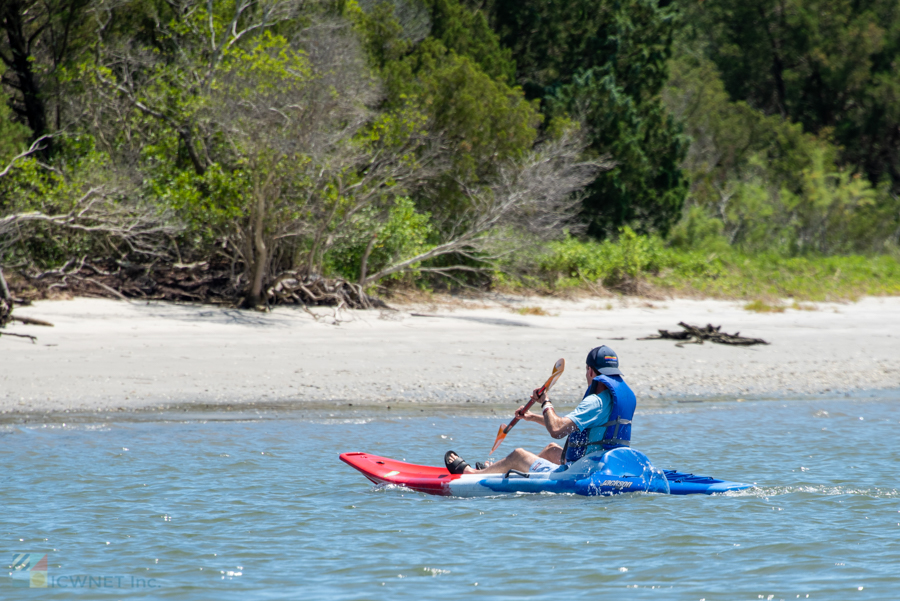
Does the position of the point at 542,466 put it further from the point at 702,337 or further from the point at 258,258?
the point at 258,258

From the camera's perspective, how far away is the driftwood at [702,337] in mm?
14711

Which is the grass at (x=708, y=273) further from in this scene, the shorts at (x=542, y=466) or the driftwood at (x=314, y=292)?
the shorts at (x=542, y=466)

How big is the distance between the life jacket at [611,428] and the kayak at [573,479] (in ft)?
0.21

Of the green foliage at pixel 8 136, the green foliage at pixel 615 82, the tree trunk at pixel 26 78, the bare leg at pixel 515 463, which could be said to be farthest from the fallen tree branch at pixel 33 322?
the green foliage at pixel 615 82

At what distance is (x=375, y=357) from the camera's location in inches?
505

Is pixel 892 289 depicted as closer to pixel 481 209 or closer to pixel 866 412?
pixel 481 209

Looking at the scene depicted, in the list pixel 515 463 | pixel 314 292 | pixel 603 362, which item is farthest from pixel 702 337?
pixel 603 362

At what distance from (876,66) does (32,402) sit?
35.9 metres

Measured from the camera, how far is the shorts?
7.41m

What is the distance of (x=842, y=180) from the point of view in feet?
106

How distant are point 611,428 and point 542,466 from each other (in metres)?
0.75

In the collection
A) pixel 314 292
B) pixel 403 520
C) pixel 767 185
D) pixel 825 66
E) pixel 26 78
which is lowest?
pixel 403 520

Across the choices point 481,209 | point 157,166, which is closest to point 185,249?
point 157,166

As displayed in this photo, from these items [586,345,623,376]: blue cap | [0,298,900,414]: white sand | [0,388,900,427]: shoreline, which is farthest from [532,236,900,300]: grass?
[586,345,623,376]: blue cap
